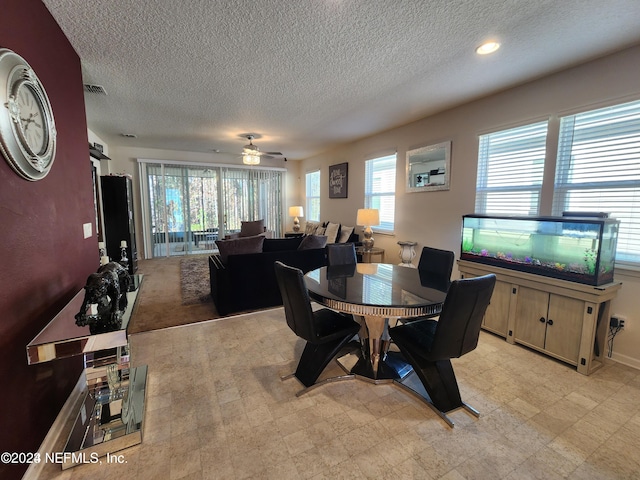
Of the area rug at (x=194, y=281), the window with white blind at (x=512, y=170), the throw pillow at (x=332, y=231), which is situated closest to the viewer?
the window with white blind at (x=512, y=170)

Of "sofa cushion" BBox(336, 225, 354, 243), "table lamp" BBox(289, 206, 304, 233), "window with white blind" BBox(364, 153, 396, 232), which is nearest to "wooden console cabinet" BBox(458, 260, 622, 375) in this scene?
"window with white blind" BBox(364, 153, 396, 232)

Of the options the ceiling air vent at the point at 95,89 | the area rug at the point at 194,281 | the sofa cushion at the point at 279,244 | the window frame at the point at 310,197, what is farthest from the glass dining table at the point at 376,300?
the window frame at the point at 310,197

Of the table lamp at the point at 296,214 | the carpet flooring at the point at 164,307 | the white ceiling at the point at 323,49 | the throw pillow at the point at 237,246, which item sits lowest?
the carpet flooring at the point at 164,307

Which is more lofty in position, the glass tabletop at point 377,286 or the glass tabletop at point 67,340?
the glass tabletop at point 377,286

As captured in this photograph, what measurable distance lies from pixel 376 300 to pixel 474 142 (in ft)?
8.88

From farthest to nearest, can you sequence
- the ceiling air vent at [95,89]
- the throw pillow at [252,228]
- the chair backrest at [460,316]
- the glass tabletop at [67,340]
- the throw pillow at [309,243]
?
the throw pillow at [252,228] < the throw pillow at [309,243] < the ceiling air vent at [95,89] < the chair backrest at [460,316] < the glass tabletop at [67,340]

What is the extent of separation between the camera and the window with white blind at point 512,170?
2.90 meters

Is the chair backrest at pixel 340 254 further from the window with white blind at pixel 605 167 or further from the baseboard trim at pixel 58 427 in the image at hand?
the baseboard trim at pixel 58 427

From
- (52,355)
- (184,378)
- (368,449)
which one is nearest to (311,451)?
(368,449)

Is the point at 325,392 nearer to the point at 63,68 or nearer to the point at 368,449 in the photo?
the point at 368,449

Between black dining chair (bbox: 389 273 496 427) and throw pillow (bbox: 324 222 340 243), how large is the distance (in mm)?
3962

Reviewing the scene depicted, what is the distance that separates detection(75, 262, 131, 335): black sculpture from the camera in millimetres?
1460

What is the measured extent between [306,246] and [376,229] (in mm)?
1858

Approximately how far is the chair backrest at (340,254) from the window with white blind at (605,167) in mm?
2085
